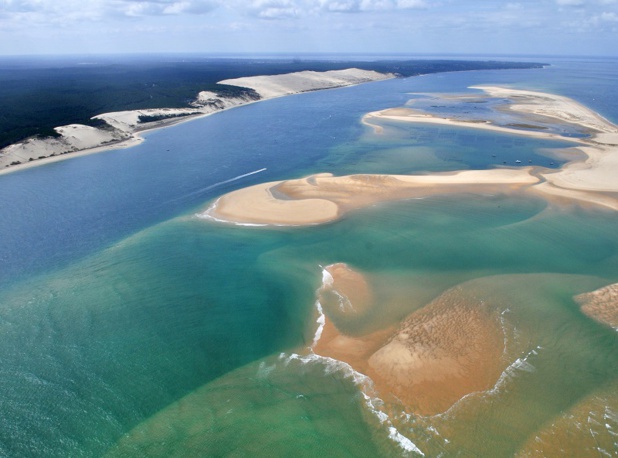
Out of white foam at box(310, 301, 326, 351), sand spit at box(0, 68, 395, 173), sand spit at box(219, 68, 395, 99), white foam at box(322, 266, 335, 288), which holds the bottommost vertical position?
white foam at box(310, 301, 326, 351)

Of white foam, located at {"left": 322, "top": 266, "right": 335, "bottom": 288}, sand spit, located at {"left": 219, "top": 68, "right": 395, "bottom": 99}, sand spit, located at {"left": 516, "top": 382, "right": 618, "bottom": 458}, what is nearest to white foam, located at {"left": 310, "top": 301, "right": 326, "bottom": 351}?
white foam, located at {"left": 322, "top": 266, "right": 335, "bottom": 288}

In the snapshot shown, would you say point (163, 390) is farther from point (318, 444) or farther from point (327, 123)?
point (327, 123)

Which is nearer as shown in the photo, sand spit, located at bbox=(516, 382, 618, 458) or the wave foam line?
sand spit, located at bbox=(516, 382, 618, 458)

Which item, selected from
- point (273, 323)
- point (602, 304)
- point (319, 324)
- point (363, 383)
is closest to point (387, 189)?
point (602, 304)

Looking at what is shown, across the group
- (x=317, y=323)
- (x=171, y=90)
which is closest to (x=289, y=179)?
(x=317, y=323)

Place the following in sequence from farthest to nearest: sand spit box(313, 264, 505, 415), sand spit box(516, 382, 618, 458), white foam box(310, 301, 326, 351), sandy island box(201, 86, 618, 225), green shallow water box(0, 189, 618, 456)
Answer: sandy island box(201, 86, 618, 225) → white foam box(310, 301, 326, 351) → sand spit box(313, 264, 505, 415) → green shallow water box(0, 189, 618, 456) → sand spit box(516, 382, 618, 458)

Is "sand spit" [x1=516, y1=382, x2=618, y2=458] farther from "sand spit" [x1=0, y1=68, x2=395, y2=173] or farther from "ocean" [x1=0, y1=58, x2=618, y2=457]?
"sand spit" [x1=0, y1=68, x2=395, y2=173]

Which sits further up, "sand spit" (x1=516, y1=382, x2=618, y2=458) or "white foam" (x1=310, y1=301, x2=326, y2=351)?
"white foam" (x1=310, y1=301, x2=326, y2=351)
